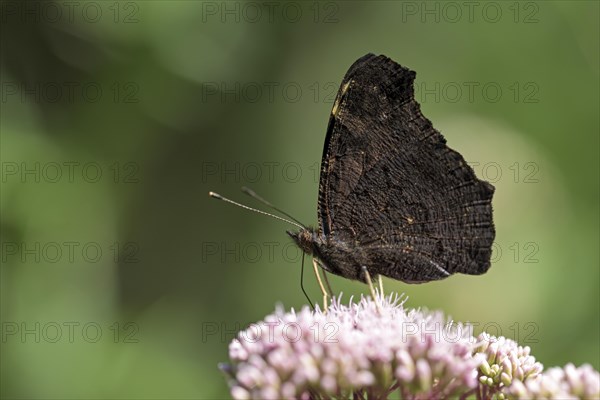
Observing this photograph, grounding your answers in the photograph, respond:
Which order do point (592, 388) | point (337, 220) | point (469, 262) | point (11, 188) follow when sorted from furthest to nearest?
point (11, 188)
point (337, 220)
point (469, 262)
point (592, 388)

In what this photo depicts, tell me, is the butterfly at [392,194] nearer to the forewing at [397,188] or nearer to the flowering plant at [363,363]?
the forewing at [397,188]

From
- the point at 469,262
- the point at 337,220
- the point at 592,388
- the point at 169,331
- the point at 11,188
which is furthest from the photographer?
the point at 169,331

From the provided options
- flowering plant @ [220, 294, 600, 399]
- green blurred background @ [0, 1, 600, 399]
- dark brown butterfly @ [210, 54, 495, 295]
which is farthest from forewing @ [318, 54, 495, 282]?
green blurred background @ [0, 1, 600, 399]

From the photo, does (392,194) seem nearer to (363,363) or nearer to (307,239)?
(307,239)

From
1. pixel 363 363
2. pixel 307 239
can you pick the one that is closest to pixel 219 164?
pixel 307 239

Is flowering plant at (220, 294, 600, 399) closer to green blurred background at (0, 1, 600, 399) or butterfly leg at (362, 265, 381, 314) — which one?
butterfly leg at (362, 265, 381, 314)

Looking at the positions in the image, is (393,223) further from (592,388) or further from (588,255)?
(588,255)

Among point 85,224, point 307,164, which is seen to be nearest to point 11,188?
point 85,224
